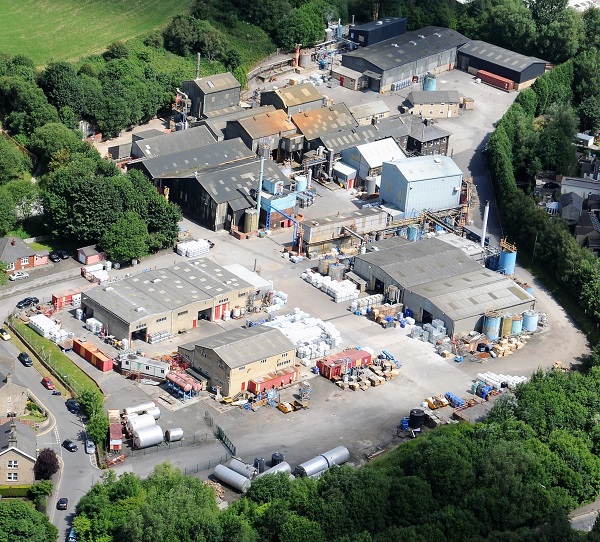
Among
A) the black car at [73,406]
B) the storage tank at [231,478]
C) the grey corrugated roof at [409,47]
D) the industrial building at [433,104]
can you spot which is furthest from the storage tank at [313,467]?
the grey corrugated roof at [409,47]

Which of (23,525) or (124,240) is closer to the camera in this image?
(23,525)

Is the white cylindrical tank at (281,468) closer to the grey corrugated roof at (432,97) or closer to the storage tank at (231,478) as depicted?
the storage tank at (231,478)

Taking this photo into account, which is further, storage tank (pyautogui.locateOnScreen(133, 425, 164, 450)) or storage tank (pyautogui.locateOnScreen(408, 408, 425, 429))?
storage tank (pyautogui.locateOnScreen(408, 408, 425, 429))

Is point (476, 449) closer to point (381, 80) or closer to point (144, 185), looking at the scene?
point (144, 185)

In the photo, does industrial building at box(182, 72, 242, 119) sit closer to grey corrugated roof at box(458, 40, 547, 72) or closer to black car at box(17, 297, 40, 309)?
grey corrugated roof at box(458, 40, 547, 72)

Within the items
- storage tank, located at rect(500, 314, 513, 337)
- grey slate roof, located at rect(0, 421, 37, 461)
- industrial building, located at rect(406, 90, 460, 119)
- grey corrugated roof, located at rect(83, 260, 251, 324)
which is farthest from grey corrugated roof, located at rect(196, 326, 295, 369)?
industrial building, located at rect(406, 90, 460, 119)

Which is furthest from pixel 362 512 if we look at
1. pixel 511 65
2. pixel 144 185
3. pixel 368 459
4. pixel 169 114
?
pixel 511 65

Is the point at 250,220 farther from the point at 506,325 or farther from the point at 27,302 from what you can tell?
the point at 506,325

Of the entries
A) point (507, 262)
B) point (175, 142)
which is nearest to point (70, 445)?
point (507, 262)
